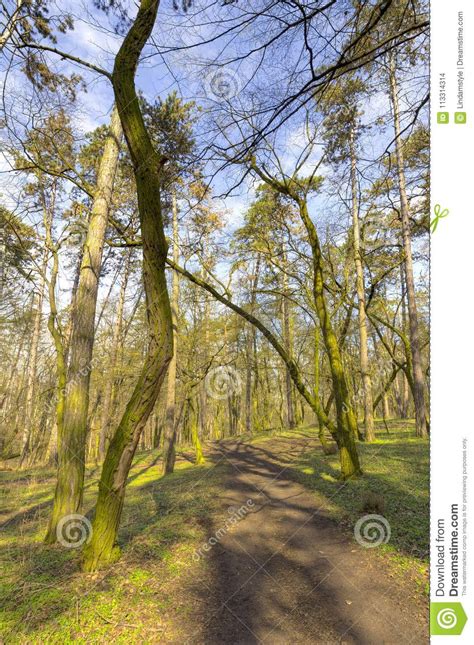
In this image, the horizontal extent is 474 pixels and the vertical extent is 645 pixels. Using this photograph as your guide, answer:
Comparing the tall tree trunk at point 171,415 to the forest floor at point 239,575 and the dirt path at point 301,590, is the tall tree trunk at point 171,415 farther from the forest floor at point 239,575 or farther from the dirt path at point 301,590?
the dirt path at point 301,590

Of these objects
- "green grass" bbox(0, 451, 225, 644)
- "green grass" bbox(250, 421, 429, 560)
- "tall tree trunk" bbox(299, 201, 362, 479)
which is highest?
"tall tree trunk" bbox(299, 201, 362, 479)

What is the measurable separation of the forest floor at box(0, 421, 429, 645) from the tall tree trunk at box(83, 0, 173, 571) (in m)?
0.59

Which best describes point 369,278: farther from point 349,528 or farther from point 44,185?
point 44,185

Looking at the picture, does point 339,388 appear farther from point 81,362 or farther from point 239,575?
point 81,362

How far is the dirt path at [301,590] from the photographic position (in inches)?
111

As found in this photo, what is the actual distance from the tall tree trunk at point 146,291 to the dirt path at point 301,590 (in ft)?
4.71

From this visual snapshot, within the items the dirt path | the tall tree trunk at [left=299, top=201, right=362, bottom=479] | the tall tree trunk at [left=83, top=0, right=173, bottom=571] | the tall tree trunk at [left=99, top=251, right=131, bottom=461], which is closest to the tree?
the tall tree trunk at [left=299, top=201, right=362, bottom=479]

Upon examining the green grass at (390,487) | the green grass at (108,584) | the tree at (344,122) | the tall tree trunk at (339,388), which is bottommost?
the green grass at (108,584)

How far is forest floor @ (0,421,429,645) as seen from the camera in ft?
9.28

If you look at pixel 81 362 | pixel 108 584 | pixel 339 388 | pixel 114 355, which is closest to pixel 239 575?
pixel 108 584

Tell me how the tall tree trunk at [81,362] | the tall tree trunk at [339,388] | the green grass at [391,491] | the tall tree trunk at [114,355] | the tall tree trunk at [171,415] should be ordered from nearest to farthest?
1. the green grass at [391,491]
2. the tall tree trunk at [81,362]
3. the tall tree trunk at [339,388]
4. the tall tree trunk at [171,415]
5. the tall tree trunk at [114,355]

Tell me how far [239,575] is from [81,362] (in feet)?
12.4

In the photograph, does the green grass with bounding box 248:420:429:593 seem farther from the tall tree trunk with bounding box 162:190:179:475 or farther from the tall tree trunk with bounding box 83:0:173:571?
the tall tree trunk with bounding box 162:190:179:475

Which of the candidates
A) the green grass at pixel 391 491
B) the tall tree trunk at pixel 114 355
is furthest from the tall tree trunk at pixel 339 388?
the tall tree trunk at pixel 114 355
